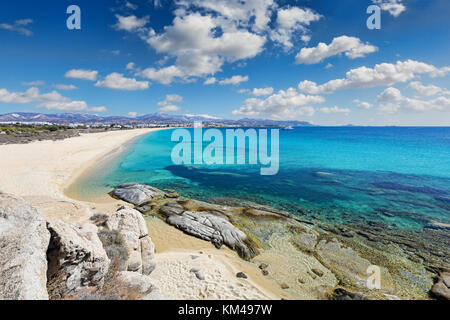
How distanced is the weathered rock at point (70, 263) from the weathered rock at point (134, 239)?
1.70m

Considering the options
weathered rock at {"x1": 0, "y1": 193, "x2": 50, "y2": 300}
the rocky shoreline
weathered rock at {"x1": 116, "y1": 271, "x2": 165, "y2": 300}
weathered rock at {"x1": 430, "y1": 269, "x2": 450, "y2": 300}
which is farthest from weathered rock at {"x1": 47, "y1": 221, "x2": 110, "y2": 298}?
weathered rock at {"x1": 430, "y1": 269, "x2": 450, "y2": 300}

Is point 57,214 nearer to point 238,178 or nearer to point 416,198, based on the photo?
point 238,178

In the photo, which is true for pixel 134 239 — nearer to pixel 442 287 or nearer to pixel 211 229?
pixel 211 229

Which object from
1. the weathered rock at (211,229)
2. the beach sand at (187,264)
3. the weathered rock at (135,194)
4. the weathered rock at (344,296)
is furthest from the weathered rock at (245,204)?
the weathered rock at (344,296)

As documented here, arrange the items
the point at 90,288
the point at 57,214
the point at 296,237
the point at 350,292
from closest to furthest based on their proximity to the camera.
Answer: the point at 90,288 → the point at 350,292 → the point at 57,214 → the point at 296,237

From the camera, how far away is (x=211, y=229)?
43.2 ft

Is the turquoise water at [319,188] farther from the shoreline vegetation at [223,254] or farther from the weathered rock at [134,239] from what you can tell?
the weathered rock at [134,239]

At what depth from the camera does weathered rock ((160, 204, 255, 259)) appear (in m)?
12.1

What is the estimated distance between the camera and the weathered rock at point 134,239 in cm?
816

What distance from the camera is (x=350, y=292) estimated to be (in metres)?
9.11

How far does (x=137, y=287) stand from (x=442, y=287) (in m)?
14.4

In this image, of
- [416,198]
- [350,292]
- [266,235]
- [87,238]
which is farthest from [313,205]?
[87,238]
